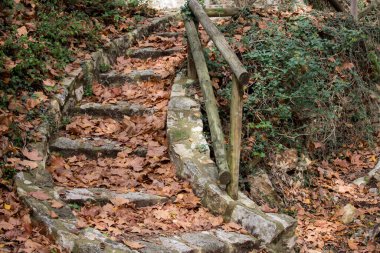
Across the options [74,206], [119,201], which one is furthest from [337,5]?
[74,206]

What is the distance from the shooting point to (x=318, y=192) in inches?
221

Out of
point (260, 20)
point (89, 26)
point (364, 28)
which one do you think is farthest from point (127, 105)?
point (364, 28)

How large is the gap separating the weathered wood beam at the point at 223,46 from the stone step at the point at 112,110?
128 centimetres

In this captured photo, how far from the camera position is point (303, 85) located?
578cm

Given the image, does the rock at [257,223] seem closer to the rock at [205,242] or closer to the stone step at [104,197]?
the rock at [205,242]

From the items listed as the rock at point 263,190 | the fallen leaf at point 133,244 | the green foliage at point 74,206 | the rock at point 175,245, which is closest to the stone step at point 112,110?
the rock at point 263,190

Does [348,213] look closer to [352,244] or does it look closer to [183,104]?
[352,244]

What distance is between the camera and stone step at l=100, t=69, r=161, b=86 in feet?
20.1

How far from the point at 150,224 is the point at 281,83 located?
2936mm

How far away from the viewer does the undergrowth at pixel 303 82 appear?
554 cm

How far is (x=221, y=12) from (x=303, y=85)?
146 centimetres

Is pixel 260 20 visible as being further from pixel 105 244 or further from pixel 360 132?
pixel 105 244

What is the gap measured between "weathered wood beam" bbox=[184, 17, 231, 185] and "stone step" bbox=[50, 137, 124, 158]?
106cm

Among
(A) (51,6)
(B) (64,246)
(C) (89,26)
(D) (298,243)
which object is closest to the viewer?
(B) (64,246)
